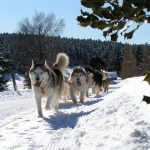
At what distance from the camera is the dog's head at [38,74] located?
1179cm

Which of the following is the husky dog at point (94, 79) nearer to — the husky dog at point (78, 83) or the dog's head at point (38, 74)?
the husky dog at point (78, 83)

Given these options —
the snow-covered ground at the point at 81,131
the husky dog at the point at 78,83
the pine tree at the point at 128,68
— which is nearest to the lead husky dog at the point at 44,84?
the snow-covered ground at the point at 81,131

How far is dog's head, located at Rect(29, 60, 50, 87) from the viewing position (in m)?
11.8

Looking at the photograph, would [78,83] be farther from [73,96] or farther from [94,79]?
[94,79]

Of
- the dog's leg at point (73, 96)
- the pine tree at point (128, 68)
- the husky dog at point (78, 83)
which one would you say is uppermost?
the husky dog at point (78, 83)

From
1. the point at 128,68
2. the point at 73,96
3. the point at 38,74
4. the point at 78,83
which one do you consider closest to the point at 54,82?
the point at 38,74

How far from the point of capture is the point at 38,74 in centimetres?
1189

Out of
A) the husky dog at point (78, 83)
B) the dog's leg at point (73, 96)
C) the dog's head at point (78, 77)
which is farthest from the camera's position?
the dog's head at point (78, 77)

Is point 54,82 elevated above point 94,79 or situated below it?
above

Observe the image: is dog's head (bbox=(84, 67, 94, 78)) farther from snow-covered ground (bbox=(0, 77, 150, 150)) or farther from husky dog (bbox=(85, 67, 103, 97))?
snow-covered ground (bbox=(0, 77, 150, 150))

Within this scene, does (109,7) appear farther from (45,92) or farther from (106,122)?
(45,92)

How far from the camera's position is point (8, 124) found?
10.7 meters

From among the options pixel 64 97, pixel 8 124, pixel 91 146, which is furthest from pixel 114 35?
pixel 64 97

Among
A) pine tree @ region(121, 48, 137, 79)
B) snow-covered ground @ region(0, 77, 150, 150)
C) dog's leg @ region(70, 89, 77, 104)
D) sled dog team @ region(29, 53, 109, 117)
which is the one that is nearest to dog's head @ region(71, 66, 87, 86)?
sled dog team @ region(29, 53, 109, 117)
